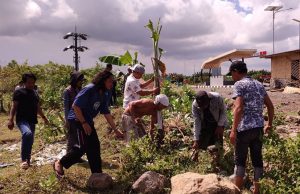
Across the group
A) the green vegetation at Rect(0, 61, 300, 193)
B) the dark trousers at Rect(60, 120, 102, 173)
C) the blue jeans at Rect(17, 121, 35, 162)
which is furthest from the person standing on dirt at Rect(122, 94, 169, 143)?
the blue jeans at Rect(17, 121, 35, 162)

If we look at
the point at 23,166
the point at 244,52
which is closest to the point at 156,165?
the point at 23,166

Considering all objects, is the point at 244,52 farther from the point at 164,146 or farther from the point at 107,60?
the point at 164,146

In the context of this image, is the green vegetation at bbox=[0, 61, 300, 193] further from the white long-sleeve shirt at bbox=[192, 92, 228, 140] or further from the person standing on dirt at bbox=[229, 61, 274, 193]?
the white long-sleeve shirt at bbox=[192, 92, 228, 140]

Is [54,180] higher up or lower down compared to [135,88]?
lower down

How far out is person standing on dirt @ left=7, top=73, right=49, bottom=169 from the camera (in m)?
6.40

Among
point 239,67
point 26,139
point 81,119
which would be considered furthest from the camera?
point 26,139

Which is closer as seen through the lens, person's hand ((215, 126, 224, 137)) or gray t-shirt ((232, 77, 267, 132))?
gray t-shirt ((232, 77, 267, 132))

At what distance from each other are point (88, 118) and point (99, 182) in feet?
2.79

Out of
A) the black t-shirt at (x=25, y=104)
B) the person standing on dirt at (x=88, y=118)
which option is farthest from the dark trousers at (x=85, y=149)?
the black t-shirt at (x=25, y=104)

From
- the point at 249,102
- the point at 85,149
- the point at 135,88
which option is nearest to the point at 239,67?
the point at 249,102

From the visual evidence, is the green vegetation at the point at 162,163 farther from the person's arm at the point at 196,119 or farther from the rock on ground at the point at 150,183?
the person's arm at the point at 196,119

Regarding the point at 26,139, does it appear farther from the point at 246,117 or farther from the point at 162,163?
the point at 246,117

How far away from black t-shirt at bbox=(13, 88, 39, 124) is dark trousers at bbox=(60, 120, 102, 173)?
121 cm

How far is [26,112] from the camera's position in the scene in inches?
257
